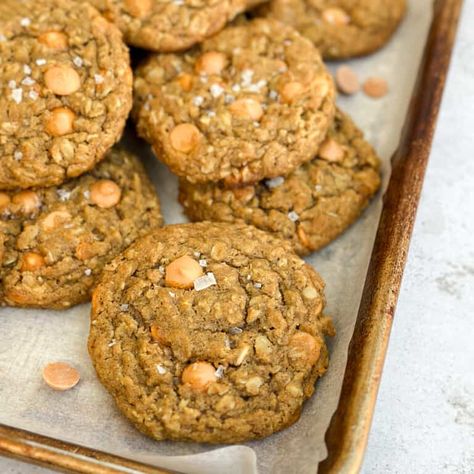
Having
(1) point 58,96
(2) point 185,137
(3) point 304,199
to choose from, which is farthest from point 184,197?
(1) point 58,96

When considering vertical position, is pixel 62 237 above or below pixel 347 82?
above

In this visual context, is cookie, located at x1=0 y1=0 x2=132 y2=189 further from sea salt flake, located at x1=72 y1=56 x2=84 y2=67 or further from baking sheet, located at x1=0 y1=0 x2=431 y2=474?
baking sheet, located at x1=0 y1=0 x2=431 y2=474

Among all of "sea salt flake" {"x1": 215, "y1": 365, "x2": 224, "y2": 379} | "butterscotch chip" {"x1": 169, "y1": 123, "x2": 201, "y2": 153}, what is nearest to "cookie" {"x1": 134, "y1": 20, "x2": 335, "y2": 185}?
"butterscotch chip" {"x1": 169, "y1": 123, "x2": 201, "y2": 153}

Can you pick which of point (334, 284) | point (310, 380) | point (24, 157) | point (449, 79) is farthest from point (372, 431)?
point (449, 79)

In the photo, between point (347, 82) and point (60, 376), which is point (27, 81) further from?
point (347, 82)

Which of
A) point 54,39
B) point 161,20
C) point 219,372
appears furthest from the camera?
point 161,20

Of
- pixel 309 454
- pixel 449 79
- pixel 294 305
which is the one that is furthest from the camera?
pixel 449 79

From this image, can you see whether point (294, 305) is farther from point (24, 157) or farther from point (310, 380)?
point (24, 157)
